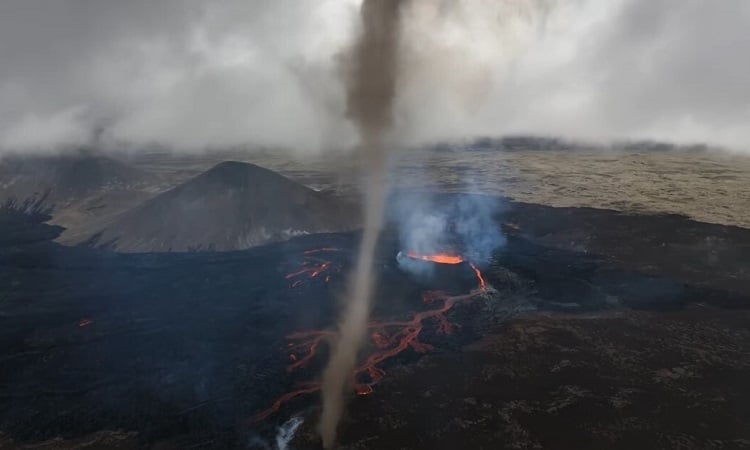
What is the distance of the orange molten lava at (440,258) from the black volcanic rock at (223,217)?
20823mm

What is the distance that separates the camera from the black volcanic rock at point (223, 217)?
90.2 m

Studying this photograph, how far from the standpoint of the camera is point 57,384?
148 ft

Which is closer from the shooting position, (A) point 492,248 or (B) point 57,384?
(B) point 57,384

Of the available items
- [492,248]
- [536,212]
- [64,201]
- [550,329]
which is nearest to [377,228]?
[492,248]

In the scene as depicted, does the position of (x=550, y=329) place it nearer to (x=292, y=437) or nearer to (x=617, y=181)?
(x=292, y=437)

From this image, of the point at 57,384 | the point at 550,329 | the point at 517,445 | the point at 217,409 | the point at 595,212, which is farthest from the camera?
the point at 595,212

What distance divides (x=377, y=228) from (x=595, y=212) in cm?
5005

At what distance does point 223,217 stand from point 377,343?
173 ft

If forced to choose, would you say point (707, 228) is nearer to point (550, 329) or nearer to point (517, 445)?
point (550, 329)

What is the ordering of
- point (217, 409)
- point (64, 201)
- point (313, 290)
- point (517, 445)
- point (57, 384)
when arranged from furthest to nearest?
point (64, 201) → point (313, 290) → point (57, 384) → point (217, 409) → point (517, 445)

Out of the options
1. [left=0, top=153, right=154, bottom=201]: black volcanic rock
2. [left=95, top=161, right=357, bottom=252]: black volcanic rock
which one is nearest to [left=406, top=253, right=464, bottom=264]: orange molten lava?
[left=95, top=161, right=357, bottom=252]: black volcanic rock

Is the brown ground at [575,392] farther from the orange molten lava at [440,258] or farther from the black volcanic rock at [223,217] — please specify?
the black volcanic rock at [223,217]

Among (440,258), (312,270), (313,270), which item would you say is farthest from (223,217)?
(440,258)

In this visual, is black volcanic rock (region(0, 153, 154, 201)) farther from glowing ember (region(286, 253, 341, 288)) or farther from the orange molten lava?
the orange molten lava
